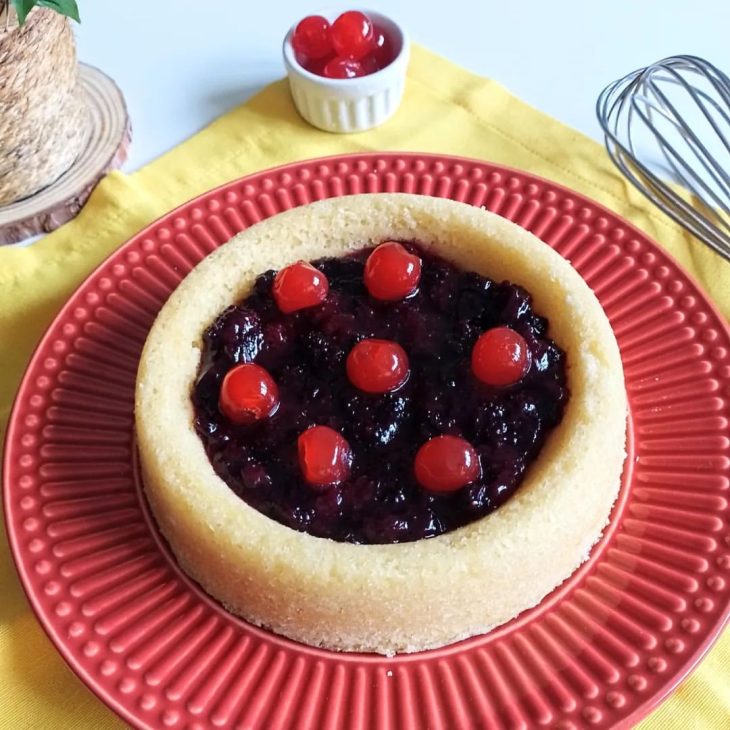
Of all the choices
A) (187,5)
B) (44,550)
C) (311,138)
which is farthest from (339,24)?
(44,550)

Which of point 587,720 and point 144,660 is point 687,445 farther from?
point 144,660

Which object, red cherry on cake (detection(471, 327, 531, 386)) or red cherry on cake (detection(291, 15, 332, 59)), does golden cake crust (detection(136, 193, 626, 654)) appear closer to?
red cherry on cake (detection(471, 327, 531, 386))

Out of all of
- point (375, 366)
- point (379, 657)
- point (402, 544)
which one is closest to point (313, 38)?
point (375, 366)

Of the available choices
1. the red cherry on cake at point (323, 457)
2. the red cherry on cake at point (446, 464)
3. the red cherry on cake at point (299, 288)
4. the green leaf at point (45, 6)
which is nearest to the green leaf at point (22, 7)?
the green leaf at point (45, 6)

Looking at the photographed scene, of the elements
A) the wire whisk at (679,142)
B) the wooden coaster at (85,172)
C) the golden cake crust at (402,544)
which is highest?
the wire whisk at (679,142)

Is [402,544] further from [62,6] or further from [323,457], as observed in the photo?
[62,6]

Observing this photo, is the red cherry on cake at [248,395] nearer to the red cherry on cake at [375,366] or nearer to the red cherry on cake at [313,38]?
the red cherry on cake at [375,366]
